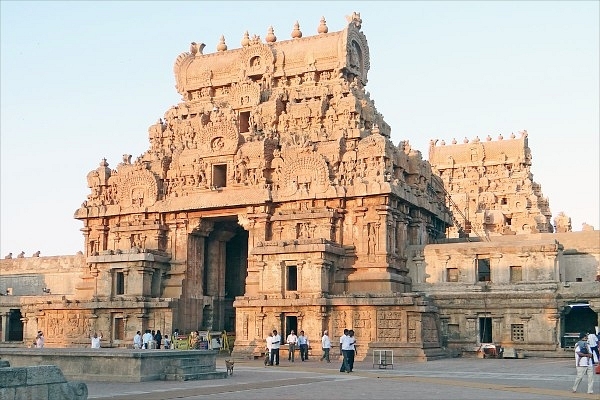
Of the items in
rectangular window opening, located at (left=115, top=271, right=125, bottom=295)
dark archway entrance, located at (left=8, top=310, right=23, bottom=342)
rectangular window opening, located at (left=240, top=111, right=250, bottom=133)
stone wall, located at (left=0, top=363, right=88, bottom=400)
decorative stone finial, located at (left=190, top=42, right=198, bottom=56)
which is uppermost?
decorative stone finial, located at (left=190, top=42, right=198, bottom=56)

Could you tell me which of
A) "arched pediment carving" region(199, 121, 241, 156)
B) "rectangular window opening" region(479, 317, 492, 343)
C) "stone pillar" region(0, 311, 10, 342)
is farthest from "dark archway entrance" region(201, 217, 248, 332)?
"rectangular window opening" region(479, 317, 492, 343)

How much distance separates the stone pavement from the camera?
1889cm

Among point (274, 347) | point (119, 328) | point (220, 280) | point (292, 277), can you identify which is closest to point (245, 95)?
point (220, 280)

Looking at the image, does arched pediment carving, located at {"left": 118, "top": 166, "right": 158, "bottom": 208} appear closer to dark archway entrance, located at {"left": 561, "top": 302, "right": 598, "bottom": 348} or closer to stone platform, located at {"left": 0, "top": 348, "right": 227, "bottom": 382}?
dark archway entrance, located at {"left": 561, "top": 302, "right": 598, "bottom": 348}

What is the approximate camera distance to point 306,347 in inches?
1458

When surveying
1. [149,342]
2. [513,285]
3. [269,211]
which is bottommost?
[149,342]

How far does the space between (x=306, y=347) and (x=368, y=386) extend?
51.2ft

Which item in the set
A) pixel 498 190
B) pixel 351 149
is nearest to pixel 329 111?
pixel 351 149

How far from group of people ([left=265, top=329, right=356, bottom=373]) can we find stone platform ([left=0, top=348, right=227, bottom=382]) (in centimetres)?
466

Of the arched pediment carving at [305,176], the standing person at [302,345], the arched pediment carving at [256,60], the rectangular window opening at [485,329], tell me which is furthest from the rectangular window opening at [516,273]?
the arched pediment carving at [256,60]

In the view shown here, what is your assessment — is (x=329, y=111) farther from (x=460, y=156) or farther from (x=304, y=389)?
(x=460, y=156)

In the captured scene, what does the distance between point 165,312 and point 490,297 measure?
704 inches

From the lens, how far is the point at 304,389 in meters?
20.6

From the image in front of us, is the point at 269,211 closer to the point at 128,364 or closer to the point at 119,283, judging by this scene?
the point at 119,283
